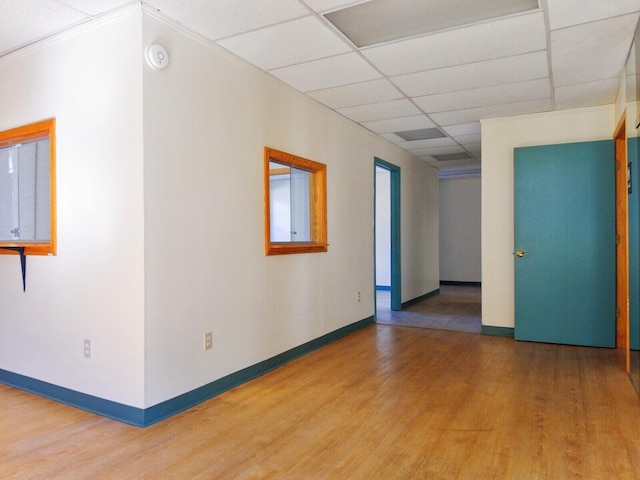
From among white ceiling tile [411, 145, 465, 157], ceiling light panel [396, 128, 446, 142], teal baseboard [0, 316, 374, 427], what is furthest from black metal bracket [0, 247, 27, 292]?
white ceiling tile [411, 145, 465, 157]

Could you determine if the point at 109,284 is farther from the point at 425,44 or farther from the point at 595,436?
the point at 595,436

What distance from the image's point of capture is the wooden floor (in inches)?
83.7

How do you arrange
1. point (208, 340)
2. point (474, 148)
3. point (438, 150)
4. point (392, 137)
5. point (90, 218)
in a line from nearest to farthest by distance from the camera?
point (90, 218) < point (208, 340) < point (392, 137) < point (474, 148) < point (438, 150)

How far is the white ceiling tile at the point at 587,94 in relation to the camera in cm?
384

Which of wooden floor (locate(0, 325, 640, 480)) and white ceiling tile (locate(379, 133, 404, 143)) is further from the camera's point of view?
white ceiling tile (locate(379, 133, 404, 143))

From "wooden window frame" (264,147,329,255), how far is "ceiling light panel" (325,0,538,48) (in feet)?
3.81

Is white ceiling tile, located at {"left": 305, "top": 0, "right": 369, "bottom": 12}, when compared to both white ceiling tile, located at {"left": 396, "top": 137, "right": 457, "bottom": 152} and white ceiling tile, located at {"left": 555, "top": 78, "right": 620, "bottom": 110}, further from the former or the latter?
white ceiling tile, located at {"left": 396, "top": 137, "right": 457, "bottom": 152}

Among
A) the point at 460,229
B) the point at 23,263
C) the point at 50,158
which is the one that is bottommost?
the point at 23,263

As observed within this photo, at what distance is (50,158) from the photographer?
9.93 ft

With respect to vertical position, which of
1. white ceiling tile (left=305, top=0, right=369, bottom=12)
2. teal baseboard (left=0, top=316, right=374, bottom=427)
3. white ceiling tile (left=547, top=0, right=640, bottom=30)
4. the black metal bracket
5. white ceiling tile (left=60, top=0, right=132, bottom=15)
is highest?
white ceiling tile (left=60, top=0, right=132, bottom=15)

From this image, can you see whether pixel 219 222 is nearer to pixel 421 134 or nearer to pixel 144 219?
pixel 144 219

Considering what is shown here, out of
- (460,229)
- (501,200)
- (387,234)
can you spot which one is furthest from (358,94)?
(460,229)

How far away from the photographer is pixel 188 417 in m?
2.72

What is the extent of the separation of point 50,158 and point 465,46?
115 inches
